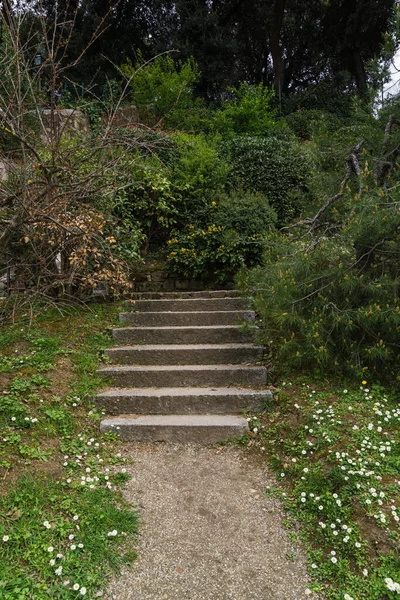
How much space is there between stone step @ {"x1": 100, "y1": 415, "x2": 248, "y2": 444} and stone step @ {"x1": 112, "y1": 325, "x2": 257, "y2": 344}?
1223mm

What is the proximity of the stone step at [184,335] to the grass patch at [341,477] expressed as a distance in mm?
1023

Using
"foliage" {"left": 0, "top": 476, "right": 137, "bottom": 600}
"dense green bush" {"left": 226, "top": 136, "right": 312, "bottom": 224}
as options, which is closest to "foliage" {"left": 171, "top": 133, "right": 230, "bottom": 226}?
"dense green bush" {"left": 226, "top": 136, "right": 312, "bottom": 224}

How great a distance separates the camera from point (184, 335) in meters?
4.25

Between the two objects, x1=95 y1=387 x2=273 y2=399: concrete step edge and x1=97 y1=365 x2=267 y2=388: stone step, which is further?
x1=97 y1=365 x2=267 y2=388: stone step

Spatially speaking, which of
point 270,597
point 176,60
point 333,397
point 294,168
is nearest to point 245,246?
point 294,168

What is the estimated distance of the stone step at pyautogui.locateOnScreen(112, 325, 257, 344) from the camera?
4.21 meters

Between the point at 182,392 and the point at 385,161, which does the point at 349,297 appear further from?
the point at 182,392

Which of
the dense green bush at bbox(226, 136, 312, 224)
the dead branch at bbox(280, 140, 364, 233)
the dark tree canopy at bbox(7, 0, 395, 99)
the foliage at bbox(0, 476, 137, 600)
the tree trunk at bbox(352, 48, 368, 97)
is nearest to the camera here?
Answer: the foliage at bbox(0, 476, 137, 600)

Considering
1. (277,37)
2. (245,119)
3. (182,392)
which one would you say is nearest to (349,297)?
(182,392)

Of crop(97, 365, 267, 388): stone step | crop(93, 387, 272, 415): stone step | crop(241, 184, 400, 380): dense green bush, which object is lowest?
crop(93, 387, 272, 415): stone step

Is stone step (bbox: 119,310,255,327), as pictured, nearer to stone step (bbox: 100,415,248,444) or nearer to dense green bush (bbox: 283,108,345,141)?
stone step (bbox: 100,415,248,444)

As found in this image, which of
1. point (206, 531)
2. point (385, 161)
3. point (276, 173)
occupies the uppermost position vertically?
point (276, 173)

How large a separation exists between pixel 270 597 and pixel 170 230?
5.26 metres

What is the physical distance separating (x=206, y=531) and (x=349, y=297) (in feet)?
6.43
